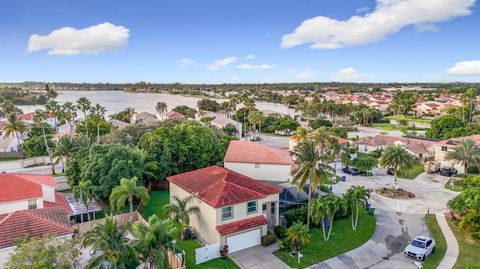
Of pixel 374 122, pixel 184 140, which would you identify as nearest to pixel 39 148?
pixel 184 140

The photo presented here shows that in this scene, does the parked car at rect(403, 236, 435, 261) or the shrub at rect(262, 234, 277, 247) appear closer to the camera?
the parked car at rect(403, 236, 435, 261)

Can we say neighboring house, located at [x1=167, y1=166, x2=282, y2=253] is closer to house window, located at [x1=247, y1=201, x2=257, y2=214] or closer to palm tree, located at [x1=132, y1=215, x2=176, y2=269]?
house window, located at [x1=247, y1=201, x2=257, y2=214]

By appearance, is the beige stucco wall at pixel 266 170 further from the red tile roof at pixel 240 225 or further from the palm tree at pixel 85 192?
the palm tree at pixel 85 192

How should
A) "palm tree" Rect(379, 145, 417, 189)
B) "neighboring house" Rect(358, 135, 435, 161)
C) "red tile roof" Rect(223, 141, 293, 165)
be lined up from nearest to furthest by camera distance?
"red tile roof" Rect(223, 141, 293, 165) < "palm tree" Rect(379, 145, 417, 189) < "neighboring house" Rect(358, 135, 435, 161)

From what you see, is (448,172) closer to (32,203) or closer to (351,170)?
(351,170)

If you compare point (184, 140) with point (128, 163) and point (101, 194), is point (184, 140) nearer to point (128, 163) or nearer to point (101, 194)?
point (128, 163)

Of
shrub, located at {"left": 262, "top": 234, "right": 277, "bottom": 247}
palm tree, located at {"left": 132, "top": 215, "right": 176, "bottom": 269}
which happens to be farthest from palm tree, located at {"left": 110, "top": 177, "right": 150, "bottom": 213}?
shrub, located at {"left": 262, "top": 234, "right": 277, "bottom": 247}
